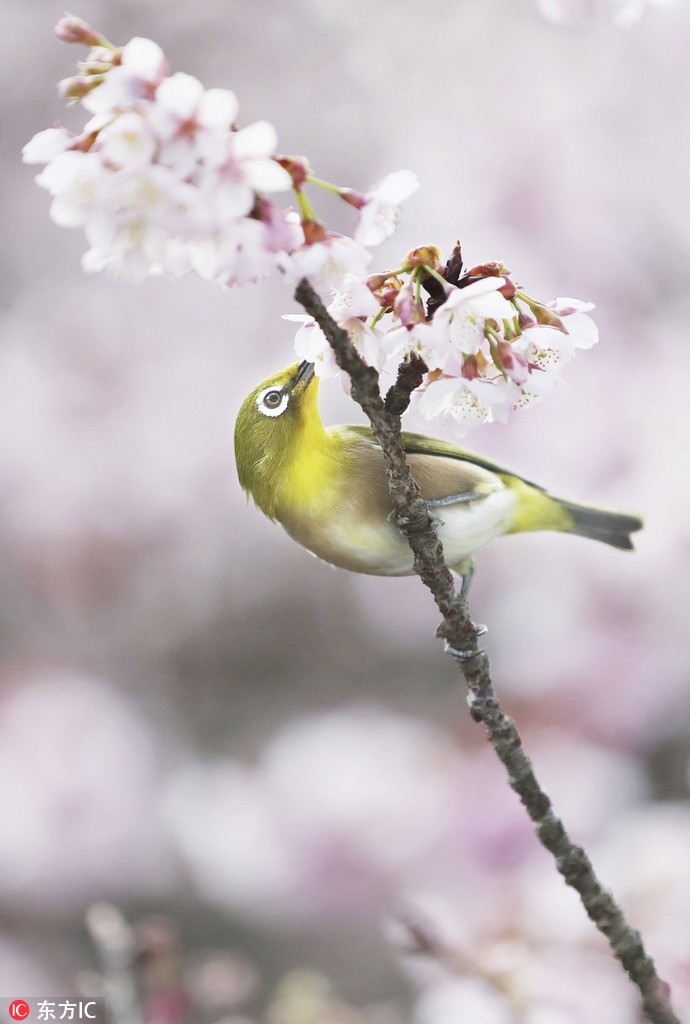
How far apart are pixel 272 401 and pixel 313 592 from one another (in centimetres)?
113

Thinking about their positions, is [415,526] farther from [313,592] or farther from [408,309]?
[313,592]

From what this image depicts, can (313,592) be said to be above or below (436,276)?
above

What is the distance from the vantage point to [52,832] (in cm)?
160

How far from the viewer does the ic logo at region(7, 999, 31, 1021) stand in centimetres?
126

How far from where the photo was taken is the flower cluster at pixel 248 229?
413 millimetres

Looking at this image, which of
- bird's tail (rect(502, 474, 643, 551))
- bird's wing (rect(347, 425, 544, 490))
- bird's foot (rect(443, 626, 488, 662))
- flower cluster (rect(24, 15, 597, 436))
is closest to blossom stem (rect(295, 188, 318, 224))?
flower cluster (rect(24, 15, 597, 436))

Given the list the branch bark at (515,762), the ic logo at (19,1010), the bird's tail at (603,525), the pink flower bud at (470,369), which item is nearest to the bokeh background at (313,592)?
the ic logo at (19,1010)

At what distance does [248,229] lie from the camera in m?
0.43

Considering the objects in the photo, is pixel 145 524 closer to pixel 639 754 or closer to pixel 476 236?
pixel 476 236

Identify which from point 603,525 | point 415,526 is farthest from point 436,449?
point 415,526

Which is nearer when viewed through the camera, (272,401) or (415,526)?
(415,526)

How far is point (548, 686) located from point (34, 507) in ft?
3.24

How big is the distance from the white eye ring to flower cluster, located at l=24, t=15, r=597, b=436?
0.22 m

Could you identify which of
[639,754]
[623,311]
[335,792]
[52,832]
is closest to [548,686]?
[639,754]
